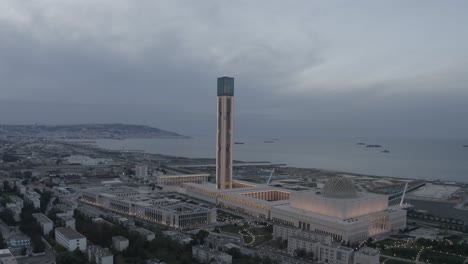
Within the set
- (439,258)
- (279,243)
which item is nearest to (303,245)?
(279,243)

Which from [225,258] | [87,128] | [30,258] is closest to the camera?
[225,258]

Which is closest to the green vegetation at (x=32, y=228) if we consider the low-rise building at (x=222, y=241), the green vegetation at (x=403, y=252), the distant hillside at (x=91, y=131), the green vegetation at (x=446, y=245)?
the low-rise building at (x=222, y=241)

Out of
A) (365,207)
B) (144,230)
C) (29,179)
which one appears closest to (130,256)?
(144,230)

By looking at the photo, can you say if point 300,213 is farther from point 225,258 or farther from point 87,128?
point 87,128

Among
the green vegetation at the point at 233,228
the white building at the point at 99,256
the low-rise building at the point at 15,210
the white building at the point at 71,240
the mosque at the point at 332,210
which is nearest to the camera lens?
the white building at the point at 99,256

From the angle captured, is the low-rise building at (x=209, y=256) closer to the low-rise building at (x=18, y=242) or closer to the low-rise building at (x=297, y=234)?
the low-rise building at (x=297, y=234)

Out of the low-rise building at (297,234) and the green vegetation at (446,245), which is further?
the green vegetation at (446,245)

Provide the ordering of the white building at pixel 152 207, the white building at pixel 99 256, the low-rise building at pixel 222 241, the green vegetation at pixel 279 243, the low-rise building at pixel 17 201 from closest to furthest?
the white building at pixel 99 256
the low-rise building at pixel 222 241
the green vegetation at pixel 279 243
the white building at pixel 152 207
the low-rise building at pixel 17 201

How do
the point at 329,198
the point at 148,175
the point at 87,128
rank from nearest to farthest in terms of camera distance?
the point at 329,198 → the point at 148,175 → the point at 87,128

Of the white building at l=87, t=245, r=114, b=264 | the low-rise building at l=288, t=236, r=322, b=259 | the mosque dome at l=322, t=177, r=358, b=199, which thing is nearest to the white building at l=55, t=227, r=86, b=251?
the white building at l=87, t=245, r=114, b=264
